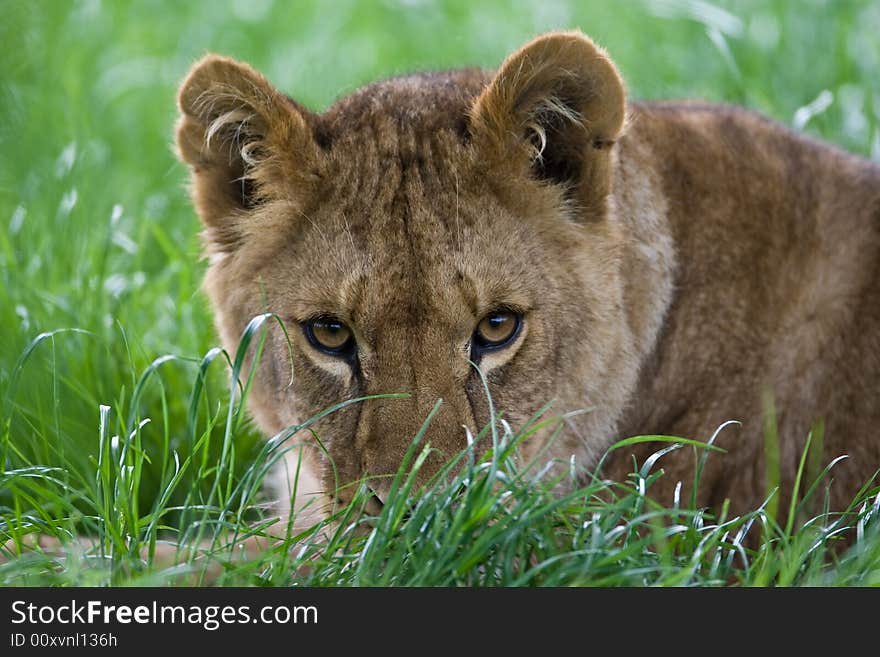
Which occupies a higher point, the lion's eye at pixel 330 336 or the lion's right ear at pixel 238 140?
the lion's right ear at pixel 238 140

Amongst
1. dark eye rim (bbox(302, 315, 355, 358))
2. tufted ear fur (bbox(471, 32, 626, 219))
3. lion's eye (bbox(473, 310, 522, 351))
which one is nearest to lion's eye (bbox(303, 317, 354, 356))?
dark eye rim (bbox(302, 315, 355, 358))

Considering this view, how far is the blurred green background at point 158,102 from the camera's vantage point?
4.79 m

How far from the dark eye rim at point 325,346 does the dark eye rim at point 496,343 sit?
1.23 ft

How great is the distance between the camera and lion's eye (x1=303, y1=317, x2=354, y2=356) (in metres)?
3.80

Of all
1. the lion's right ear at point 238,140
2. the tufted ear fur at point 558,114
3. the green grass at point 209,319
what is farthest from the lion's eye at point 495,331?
the lion's right ear at point 238,140

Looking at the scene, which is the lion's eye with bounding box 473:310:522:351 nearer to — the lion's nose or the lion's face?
the lion's face

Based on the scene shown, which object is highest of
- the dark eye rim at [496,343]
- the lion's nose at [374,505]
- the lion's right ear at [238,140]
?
the lion's right ear at [238,140]

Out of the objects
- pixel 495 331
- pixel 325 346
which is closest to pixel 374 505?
pixel 325 346

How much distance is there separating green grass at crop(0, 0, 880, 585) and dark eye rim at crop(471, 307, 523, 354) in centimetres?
28

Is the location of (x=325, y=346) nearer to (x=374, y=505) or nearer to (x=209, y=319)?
(x=374, y=505)

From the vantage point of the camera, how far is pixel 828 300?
427 centimetres

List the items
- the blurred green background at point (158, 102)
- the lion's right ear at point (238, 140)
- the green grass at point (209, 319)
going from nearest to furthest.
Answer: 1. the green grass at point (209, 319)
2. the lion's right ear at point (238, 140)
3. the blurred green background at point (158, 102)

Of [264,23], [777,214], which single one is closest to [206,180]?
[777,214]

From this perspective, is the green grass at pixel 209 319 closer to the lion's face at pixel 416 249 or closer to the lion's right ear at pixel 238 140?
the lion's face at pixel 416 249
